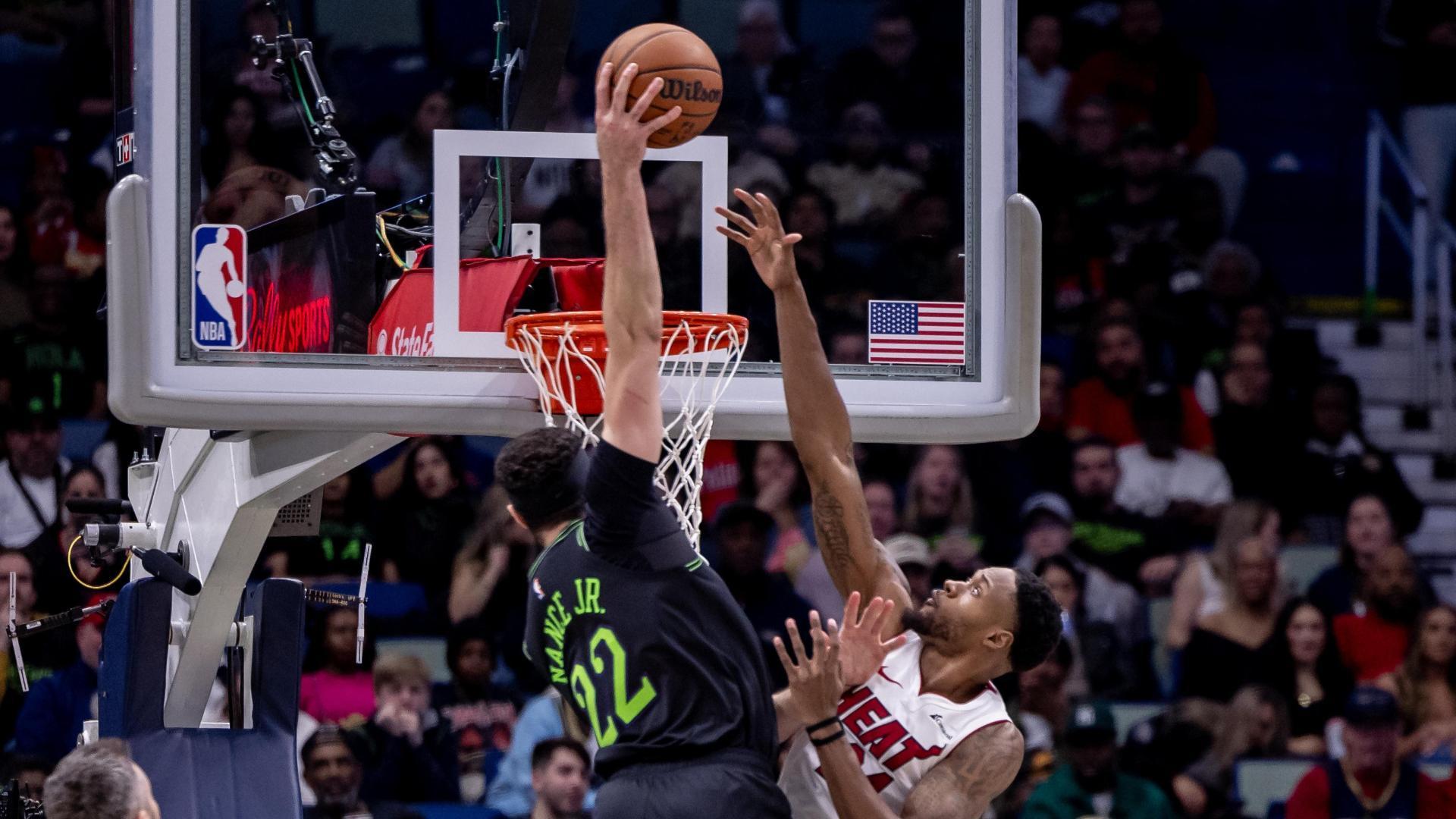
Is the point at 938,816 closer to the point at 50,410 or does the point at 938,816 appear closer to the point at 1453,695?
the point at 1453,695

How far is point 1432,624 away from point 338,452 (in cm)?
594

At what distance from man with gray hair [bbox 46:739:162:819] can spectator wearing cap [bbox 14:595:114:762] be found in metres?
3.61

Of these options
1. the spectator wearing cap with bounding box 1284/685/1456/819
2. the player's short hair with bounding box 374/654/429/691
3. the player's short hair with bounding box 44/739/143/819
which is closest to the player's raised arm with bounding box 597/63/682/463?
the player's short hair with bounding box 44/739/143/819

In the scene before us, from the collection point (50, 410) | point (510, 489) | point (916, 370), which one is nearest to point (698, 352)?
point (916, 370)

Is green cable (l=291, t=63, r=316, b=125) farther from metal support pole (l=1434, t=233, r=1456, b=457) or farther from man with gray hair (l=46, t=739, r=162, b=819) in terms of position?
metal support pole (l=1434, t=233, r=1456, b=457)

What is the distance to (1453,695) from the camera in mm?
8781

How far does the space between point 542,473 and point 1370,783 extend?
562 cm

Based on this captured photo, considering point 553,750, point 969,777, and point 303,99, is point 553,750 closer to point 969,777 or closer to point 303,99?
point 969,777

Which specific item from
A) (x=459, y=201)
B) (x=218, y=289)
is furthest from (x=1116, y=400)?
(x=218, y=289)

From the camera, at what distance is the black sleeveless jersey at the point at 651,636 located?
3.88 metres

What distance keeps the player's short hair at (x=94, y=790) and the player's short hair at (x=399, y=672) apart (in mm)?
3780

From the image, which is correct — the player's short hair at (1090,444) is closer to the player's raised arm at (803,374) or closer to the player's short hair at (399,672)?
the player's short hair at (399,672)

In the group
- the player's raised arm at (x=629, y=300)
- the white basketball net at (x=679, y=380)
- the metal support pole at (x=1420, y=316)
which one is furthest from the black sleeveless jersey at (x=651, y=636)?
the metal support pole at (x=1420, y=316)

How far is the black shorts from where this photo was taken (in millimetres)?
3873
